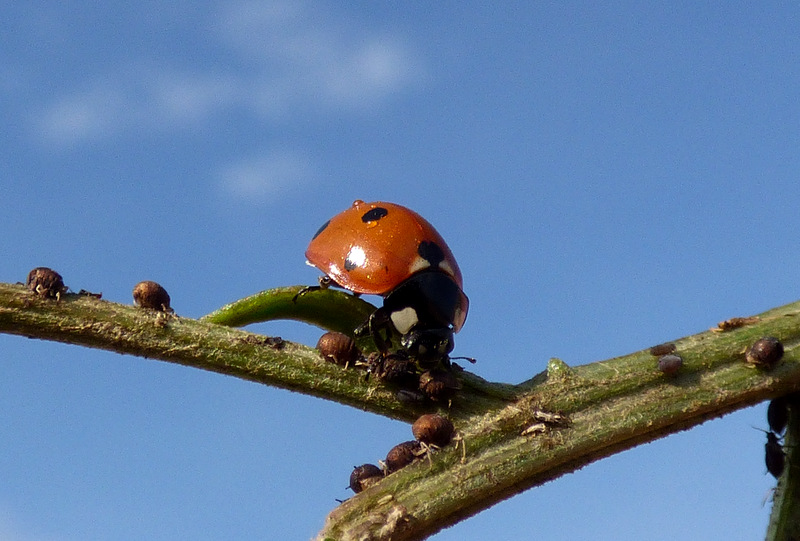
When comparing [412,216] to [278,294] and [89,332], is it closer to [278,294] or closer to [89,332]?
[278,294]

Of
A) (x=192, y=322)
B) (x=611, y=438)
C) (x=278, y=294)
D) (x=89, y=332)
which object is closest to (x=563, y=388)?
(x=611, y=438)

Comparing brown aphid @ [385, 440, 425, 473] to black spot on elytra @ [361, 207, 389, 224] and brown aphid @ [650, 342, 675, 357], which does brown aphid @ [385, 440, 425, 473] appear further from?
black spot on elytra @ [361, 207, 389, 224]

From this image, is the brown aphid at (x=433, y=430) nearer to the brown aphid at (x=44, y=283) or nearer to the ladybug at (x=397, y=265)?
the brown aphid at (x=44, y=283)

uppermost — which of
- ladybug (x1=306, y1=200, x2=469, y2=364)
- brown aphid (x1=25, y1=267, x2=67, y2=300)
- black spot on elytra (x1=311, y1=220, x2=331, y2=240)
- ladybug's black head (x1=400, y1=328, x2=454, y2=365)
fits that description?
black spot on elytra (x1=311, y1=220, x2=331, y2=240)

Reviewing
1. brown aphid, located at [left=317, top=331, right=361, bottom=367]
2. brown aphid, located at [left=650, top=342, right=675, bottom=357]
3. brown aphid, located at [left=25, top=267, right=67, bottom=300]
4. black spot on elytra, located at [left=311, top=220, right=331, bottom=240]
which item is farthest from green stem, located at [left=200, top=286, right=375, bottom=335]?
black spot on elytra, located at [left=311, top=220, right=331, bottom=240]

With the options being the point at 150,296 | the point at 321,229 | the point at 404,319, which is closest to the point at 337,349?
the point at 150,296

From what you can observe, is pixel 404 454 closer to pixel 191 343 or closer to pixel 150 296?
pixel 191 343

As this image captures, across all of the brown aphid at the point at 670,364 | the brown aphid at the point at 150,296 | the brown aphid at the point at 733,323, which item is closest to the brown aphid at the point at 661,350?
the brown aphid at the point at 670,364
